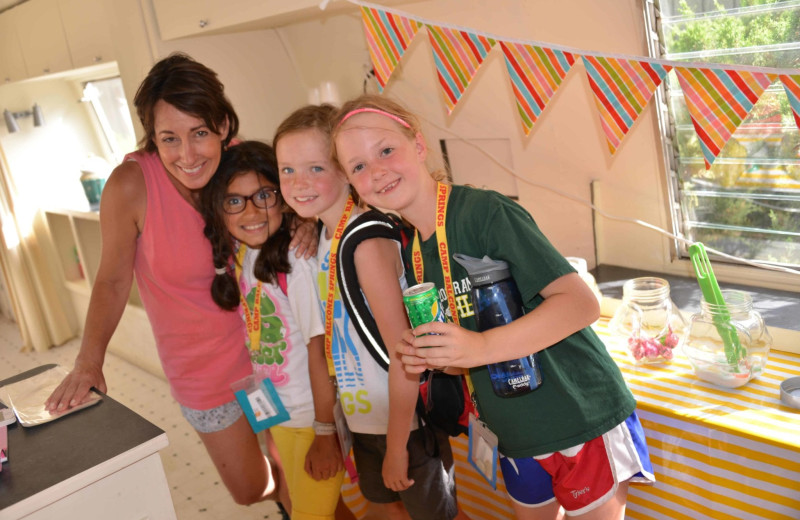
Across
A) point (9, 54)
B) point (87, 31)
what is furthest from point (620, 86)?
point (9, 54)

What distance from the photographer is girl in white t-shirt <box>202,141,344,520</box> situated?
5.15 feet

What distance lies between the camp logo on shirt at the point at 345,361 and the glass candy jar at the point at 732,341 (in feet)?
2.81

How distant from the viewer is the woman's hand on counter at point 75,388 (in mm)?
1353

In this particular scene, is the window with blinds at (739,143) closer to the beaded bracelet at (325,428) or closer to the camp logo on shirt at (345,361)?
the camp logo on shirt at (345,361)

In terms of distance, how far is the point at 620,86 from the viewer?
4.70 feet

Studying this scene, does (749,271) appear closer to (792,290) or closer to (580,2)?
(792,290)

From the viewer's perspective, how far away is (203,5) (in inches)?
87.7

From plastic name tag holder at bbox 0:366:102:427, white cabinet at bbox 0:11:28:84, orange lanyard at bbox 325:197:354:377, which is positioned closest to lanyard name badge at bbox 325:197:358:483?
orange lanyard at bbox 325:197:354:377

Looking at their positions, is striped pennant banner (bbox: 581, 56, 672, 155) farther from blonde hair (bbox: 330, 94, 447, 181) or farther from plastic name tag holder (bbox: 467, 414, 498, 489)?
plastic name tag holder (bbox: 467, 414, 498, 489)

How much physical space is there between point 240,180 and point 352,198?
37 centimetres

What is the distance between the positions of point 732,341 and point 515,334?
812 mm

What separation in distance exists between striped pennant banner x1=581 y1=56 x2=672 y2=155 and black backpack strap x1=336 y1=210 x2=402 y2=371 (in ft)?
1.88

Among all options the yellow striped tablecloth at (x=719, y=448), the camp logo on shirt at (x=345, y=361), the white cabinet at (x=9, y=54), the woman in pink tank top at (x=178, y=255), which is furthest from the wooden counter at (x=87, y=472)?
the white cabinet at (x=9, y=54)

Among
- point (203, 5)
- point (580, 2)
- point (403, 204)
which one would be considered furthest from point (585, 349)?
point (203, 5)
